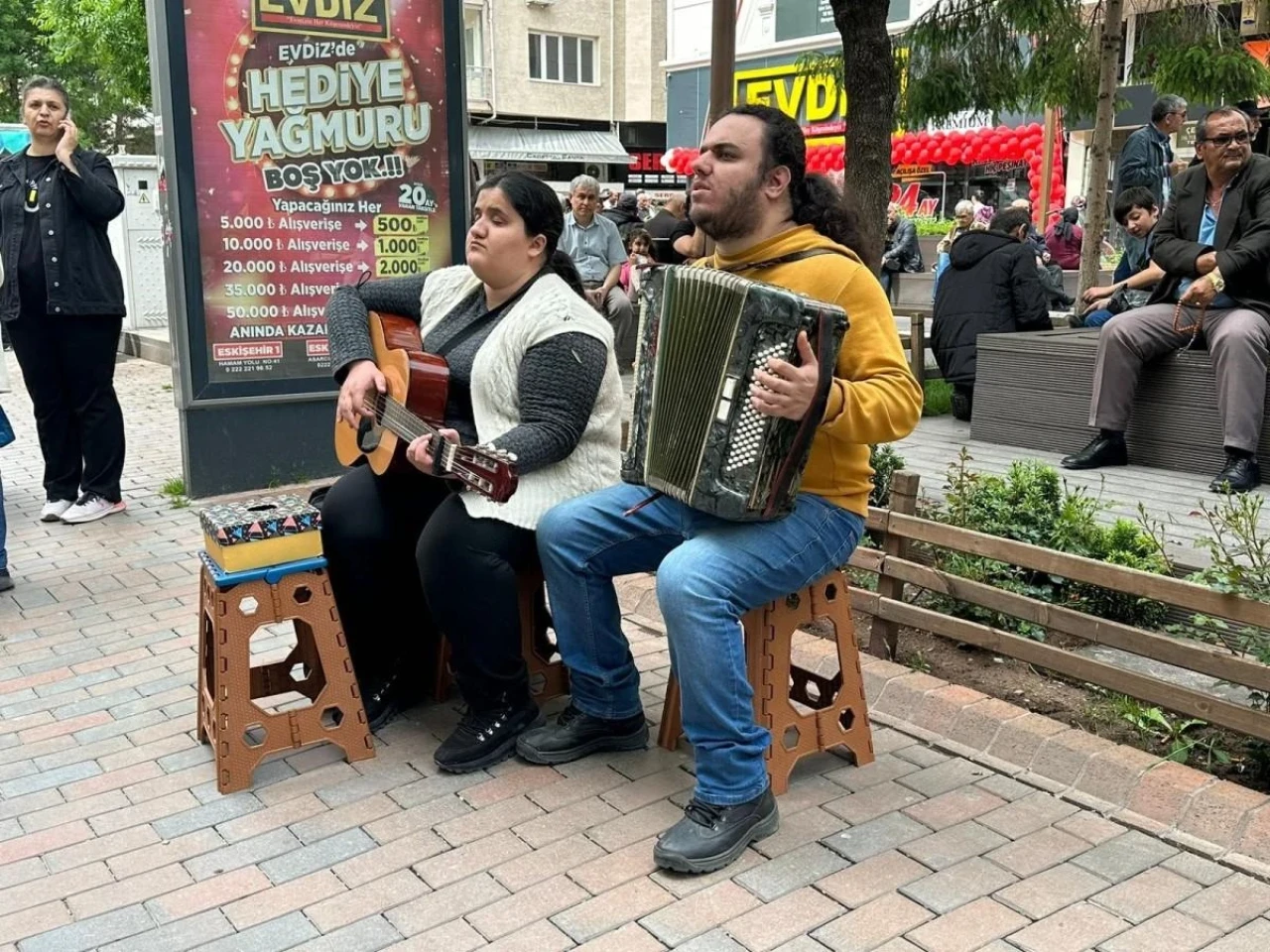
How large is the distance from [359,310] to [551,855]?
5.74 ft

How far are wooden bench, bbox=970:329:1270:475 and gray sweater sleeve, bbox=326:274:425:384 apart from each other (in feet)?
13.2

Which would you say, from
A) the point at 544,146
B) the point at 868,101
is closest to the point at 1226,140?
the point at 868,101

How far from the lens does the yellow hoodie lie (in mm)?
2836

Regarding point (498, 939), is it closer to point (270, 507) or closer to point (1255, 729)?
point (270, 507)

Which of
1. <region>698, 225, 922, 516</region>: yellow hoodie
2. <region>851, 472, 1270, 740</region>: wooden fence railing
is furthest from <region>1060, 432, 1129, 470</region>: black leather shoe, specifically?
Result: <region>698, 225, 922, 516</region>: yellow hoodie

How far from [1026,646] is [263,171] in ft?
15.0

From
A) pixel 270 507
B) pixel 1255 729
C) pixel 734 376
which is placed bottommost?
pixel 1255 729

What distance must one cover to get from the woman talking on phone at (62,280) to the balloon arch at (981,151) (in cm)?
1848

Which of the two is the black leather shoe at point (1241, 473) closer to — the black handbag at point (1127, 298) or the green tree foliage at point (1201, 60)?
the black handbag at point (1127, 298)

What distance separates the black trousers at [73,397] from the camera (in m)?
5.92

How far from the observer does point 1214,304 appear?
19.2 ft

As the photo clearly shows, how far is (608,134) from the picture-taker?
3984 cm

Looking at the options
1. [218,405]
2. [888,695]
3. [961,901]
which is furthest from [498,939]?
[218,405]

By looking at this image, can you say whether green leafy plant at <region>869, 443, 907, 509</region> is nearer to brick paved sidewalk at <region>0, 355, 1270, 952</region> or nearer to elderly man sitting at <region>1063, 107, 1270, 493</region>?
brick paved sidewalk at <region>0, 355, 1270, 952</region>
